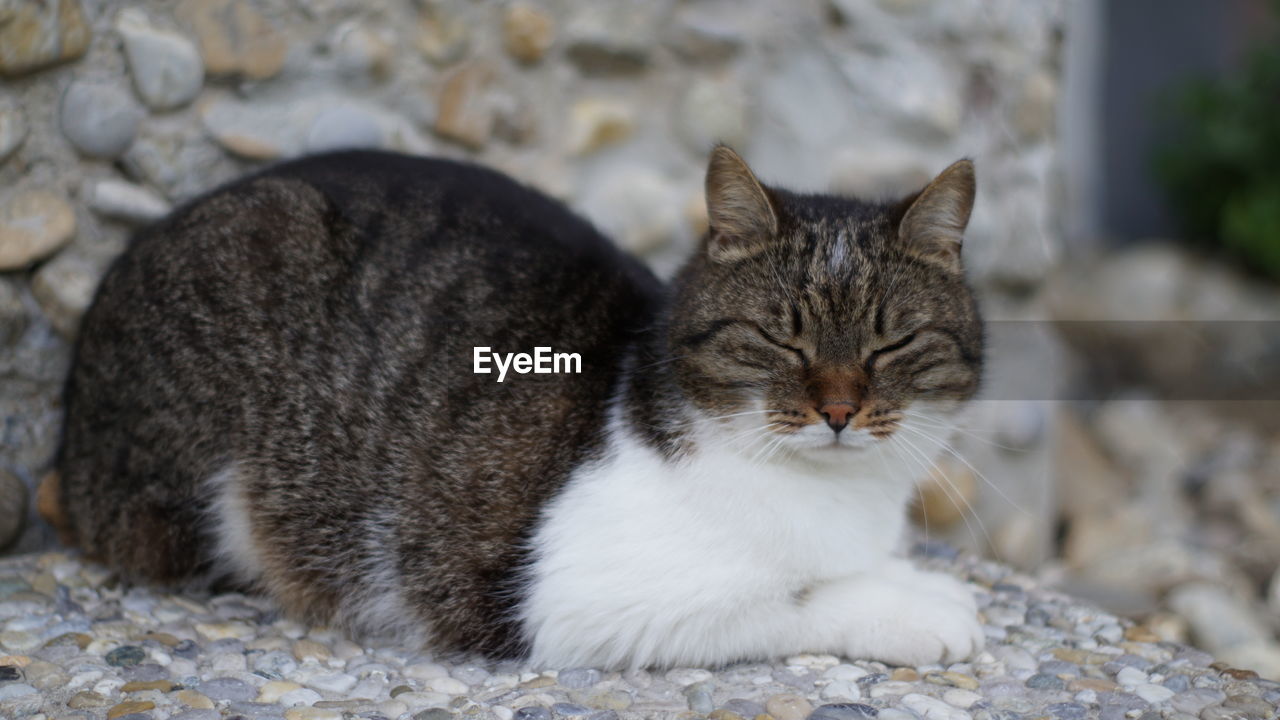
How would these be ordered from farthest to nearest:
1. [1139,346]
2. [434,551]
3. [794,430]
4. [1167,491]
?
[1139,346] → [1167,491] → [434,551] → [794,430]

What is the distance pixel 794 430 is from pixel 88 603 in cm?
175

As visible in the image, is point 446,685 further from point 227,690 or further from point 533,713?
point 227,690

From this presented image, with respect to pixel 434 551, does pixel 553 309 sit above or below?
above

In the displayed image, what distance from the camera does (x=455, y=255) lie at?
9.05 ft

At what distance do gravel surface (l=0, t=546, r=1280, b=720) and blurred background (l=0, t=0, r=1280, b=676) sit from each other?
35 cm

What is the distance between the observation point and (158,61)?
3074 mm

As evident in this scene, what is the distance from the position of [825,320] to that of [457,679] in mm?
1107

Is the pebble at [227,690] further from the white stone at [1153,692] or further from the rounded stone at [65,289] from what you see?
the white stone at [1153,692]

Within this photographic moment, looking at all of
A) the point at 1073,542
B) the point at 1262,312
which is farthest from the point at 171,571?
the point at 1262,312

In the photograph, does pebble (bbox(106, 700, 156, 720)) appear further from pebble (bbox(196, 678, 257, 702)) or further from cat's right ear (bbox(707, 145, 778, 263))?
cat's right ear (bbox(707, 145, 778, 263))

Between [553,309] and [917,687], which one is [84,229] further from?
[917,687]

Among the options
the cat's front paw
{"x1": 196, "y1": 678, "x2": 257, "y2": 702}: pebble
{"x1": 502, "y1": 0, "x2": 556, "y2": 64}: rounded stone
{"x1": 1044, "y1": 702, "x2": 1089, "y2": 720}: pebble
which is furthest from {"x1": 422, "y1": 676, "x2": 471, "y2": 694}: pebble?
{"x1": 502, "y1": 0, "x2": 556, "y2": 64}: rounded stone

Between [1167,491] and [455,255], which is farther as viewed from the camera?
[1167,491]

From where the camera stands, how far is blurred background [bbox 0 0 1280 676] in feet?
9.93
